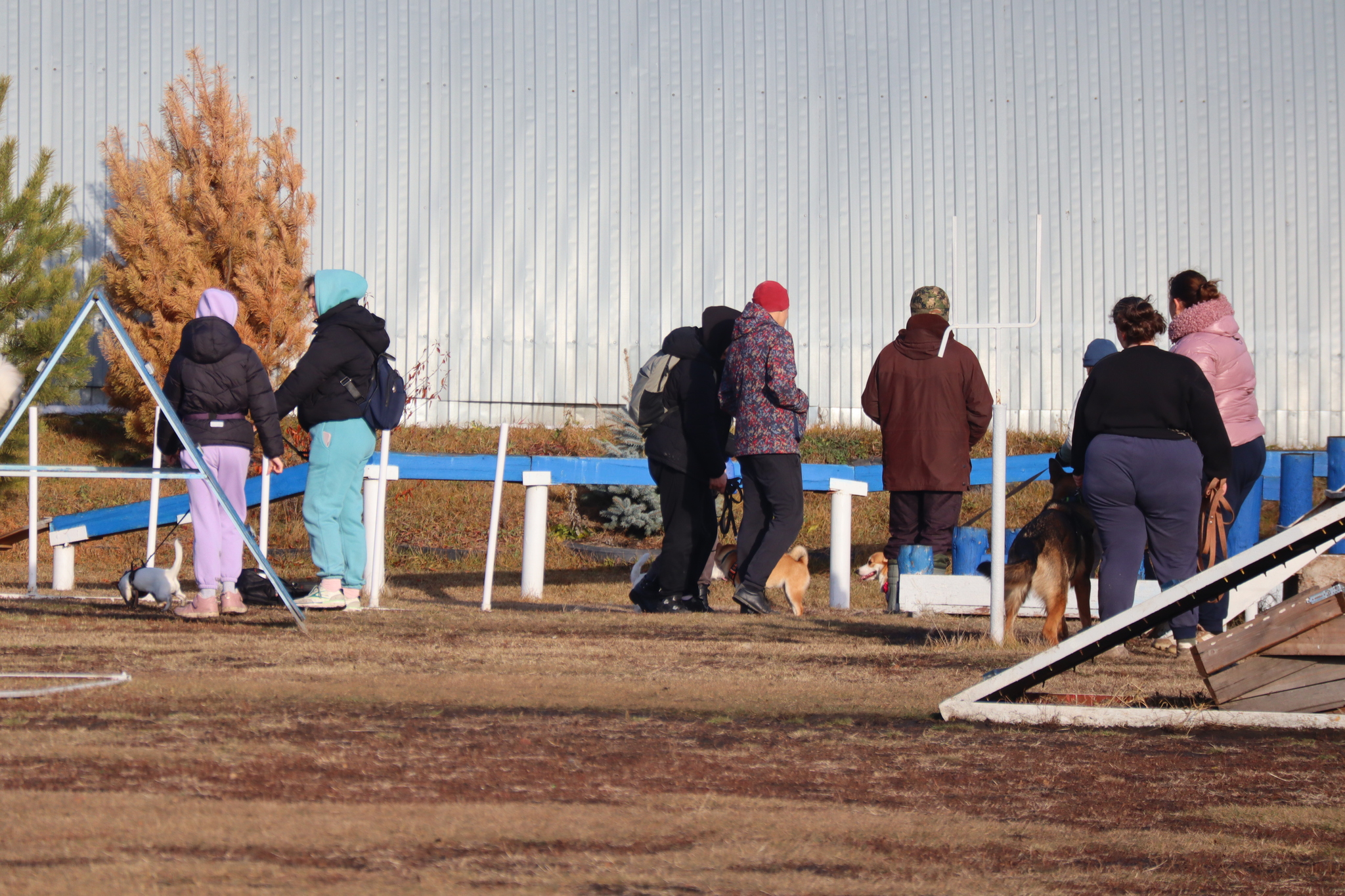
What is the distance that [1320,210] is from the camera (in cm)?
1686

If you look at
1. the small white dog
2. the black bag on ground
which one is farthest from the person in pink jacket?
the small white dog

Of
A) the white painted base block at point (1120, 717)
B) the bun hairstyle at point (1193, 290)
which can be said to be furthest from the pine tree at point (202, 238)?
the white painted base block at point (1120, 717)

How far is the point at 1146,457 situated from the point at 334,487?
13.4 feet

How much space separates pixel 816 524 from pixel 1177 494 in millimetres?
8667

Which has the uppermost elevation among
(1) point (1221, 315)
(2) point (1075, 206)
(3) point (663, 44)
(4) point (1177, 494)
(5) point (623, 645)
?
(3) point (663, 44)

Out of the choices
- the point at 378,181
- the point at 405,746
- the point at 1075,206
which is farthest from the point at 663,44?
the point at 405,746

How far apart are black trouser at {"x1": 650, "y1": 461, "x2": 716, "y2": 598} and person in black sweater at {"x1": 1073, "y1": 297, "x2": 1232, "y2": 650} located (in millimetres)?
2498

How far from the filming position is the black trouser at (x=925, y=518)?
7543 millimetres

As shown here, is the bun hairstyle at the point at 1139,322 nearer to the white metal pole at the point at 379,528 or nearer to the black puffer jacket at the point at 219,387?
the black puffer jacket at the point at 219,387

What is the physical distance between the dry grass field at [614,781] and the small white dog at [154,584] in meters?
1.32

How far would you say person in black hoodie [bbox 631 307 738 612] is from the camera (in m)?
7.50

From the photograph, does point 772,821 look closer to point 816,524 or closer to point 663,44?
point 816,524

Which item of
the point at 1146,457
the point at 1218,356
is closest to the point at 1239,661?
the point at 1146,457

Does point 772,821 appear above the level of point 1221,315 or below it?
below
